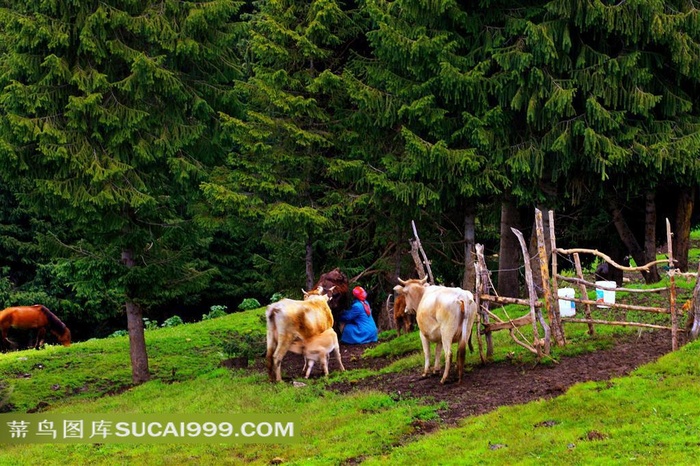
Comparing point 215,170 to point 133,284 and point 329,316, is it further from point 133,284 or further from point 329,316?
point 329,316

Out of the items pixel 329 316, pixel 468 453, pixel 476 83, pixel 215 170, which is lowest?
pixel 468 453

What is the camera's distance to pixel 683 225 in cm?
2114

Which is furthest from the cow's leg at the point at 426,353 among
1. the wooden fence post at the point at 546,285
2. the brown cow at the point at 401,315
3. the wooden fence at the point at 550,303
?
the brown cow at the point at 401,315

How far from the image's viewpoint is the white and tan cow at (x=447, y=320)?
13523 mm

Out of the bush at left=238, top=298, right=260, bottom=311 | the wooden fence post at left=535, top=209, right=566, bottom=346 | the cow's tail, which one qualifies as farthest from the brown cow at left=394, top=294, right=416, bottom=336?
the bush at left=238, top=298, right=260, bottom=311

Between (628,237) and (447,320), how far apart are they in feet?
35.0

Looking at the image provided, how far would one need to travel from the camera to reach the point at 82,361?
2220 centimetres

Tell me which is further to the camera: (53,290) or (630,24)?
(53,290)

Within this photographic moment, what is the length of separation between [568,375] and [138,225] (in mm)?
10348

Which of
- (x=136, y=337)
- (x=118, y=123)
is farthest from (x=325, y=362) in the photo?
(x=118, y=123)

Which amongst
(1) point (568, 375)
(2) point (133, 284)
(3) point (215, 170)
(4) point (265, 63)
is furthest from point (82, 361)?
(1) point (568, 375)

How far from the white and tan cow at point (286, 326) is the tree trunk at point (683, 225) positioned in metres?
10.5

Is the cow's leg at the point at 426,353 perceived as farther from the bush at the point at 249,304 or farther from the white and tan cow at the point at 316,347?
the bush at the point at 249,304

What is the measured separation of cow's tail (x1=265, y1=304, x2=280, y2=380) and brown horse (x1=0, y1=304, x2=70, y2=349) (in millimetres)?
11590
